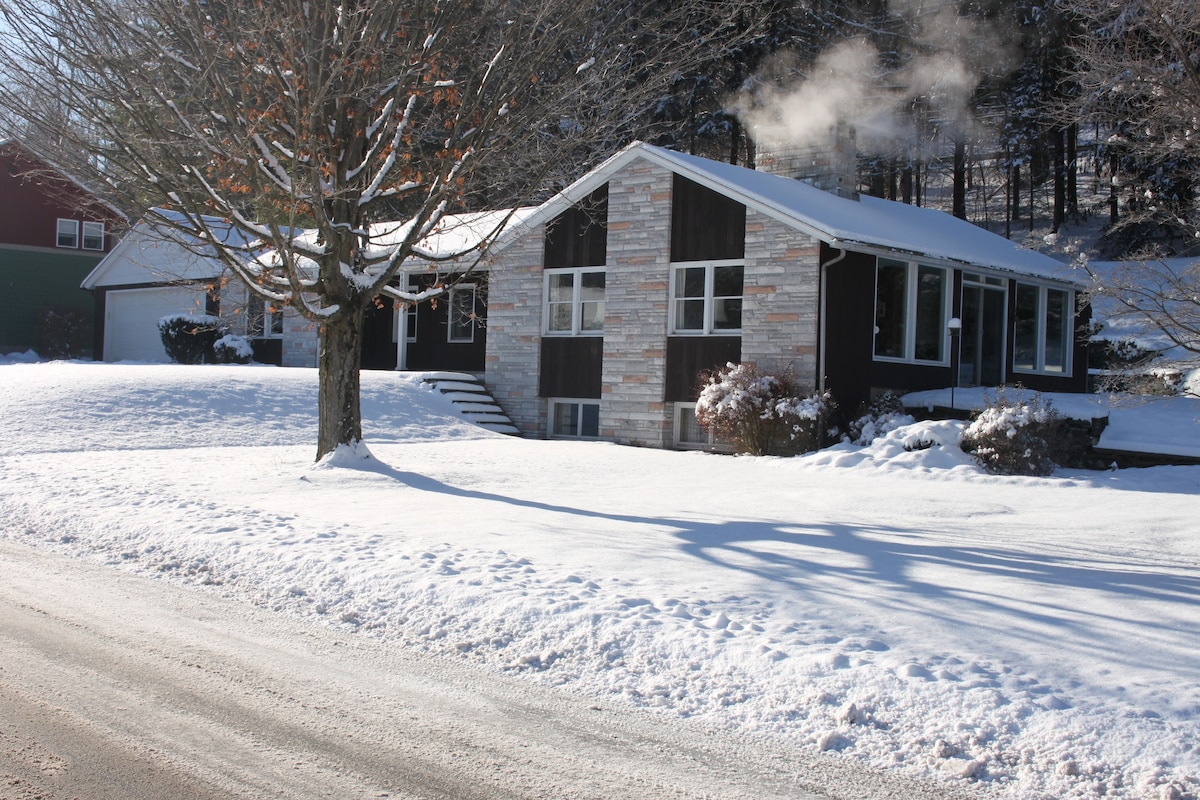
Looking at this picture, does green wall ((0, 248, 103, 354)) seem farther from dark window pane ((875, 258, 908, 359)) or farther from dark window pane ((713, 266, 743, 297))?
dark window pane ((875, 258, 908, 359))

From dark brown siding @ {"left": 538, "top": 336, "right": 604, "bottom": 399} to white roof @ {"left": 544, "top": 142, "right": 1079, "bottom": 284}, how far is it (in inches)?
103

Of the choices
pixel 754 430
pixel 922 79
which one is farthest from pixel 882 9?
pixel 754 430

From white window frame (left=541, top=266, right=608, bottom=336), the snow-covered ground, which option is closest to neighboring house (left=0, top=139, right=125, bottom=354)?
white window frame (left=541, top=266, right=608, bottom=336)

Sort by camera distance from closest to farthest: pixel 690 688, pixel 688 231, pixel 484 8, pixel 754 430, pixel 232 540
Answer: pixel 690 688 → pixel 232 540 → pixel 484 8 → pixel 754 430 → pixel 688 231

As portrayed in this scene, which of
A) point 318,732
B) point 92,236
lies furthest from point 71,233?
point 318,732

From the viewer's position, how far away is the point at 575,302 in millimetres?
20359

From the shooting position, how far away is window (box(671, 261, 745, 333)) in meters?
18.2

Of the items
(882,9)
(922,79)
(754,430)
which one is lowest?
(754,430)

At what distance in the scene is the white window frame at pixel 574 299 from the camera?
20125 millimetres

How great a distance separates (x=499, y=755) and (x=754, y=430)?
41.4 feet

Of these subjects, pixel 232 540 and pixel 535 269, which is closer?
pixel 232 540

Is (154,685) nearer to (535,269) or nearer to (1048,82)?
(535,269)

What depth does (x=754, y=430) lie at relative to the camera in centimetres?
1662

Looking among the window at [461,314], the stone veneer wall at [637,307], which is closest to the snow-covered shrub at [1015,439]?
the stone veneer wall at [637,307]
